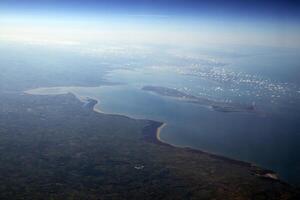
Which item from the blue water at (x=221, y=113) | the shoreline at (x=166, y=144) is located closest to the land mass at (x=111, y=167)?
the shoreline at (x=166, y=144)

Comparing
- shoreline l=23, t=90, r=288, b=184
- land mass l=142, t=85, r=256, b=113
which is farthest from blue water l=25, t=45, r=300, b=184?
land mass l=142, t=85, r=256, b=113

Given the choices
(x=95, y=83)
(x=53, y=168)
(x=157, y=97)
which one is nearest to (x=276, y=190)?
(x=53, y=168)

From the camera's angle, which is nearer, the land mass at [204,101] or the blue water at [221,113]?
the blue water at [221,113]

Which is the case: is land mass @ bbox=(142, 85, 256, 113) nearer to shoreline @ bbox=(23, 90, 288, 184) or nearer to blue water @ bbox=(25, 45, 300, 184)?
blue water @ bbox=(25, 45, 300, 184)

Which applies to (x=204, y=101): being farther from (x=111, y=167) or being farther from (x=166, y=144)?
(x=111, y=167)

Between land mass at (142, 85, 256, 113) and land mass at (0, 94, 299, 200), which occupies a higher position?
land mass at (142, 85, 256, 113)

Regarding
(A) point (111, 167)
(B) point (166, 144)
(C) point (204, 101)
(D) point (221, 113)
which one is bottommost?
(A) point (111, 167)

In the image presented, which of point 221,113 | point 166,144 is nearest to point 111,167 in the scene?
point 166,144

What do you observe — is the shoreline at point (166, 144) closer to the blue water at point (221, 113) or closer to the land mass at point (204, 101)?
the blue water at point (221, 113)

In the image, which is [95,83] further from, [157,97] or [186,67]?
[186,67]
